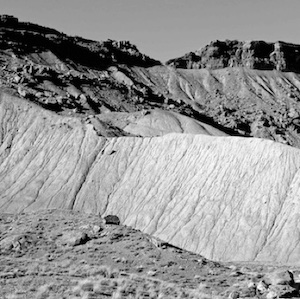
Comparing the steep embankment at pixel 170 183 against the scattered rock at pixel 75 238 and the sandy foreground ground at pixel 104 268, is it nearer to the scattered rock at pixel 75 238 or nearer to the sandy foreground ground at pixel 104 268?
the sandy foreground ground at pixel 104 268

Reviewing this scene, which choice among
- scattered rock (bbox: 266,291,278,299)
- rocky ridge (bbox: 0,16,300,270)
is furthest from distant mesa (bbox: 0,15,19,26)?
scattered rock (bbox: 266,291,278,299)

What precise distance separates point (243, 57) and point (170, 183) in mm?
88187

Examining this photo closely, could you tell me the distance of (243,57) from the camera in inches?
5241

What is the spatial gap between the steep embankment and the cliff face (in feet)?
232

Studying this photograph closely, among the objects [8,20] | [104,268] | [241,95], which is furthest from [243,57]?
[104,268]

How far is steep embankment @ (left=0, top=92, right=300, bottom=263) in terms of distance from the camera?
42812 millimetres

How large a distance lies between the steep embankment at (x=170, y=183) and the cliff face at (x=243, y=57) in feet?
232

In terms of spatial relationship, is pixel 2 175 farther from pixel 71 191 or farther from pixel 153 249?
pixel 153 249

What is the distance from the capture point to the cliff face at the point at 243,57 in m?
131

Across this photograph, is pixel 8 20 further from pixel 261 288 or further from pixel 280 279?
Result: pixel 261 288

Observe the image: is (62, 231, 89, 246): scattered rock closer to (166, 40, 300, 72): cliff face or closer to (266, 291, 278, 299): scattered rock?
(266, 291, 278, 299): scattered rock

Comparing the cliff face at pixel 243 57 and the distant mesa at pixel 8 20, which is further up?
the cliff face at pixel 243 57

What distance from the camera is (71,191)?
5459 cm

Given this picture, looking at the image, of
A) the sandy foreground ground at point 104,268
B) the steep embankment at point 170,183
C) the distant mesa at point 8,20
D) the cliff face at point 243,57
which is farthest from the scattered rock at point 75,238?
the cliff face at point 243,57
